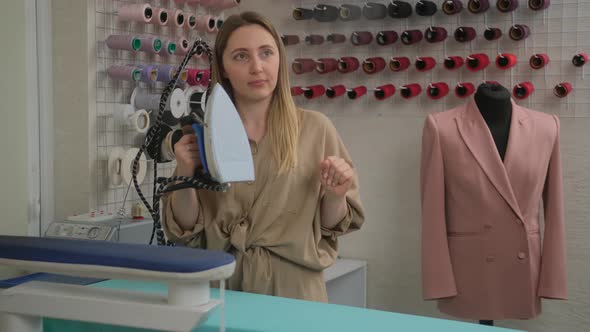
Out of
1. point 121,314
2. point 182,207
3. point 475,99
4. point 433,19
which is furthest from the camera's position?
point 433,19

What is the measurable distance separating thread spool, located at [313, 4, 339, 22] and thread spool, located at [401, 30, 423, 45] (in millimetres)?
366

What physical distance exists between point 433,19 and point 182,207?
2061 millimetres

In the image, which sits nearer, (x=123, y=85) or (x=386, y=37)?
(x=123, y=85)

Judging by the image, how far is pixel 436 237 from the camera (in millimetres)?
2566

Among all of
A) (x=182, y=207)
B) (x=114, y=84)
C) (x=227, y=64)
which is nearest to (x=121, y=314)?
(x=182, y=207)

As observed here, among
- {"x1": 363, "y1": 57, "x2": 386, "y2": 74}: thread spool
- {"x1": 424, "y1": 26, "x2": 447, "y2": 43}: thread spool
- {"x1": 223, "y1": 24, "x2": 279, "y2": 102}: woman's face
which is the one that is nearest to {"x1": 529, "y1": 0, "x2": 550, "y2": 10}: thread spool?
{"x1": 424, "y1": 26, "x2": 447, "y2": 43}: thread spool

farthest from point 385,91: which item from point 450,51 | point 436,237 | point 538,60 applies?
point 436,237

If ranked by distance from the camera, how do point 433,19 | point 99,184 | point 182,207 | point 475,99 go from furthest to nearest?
point 433,19 < point 99,184 < point 475,99 < point 182,207

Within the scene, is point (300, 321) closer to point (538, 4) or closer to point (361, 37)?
point (538, 4)

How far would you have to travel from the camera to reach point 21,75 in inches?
104

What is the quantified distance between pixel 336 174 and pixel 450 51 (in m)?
1.92

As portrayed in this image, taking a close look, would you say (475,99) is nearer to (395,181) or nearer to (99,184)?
(395,181)

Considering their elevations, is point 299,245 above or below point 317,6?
below

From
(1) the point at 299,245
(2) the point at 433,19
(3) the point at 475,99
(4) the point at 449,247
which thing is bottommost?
(4) the point at 449,247
